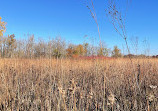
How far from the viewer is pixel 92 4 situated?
1600 mm

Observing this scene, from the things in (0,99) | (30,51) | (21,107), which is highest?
(30,51)

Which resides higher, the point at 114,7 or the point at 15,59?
the point at 114,7

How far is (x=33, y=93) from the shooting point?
6.29 ft

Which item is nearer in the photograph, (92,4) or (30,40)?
(92,4)

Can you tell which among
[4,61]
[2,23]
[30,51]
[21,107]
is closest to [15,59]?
[4,61]

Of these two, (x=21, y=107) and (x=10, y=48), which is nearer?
(x=21, y=107)

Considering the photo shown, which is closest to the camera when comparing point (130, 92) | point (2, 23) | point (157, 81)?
point (130, 92)

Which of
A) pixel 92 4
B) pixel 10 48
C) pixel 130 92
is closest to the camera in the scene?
pixel 92 4

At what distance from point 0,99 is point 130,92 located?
209cm

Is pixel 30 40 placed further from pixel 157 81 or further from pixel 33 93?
pixel 157 81

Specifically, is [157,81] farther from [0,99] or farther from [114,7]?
[0,99]

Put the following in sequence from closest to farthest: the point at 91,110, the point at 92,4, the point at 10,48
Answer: the point at 91,110
the point at 92,4
the point at 10,48

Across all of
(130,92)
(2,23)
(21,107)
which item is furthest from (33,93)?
(2,23)

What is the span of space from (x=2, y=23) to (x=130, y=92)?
14.4 m
